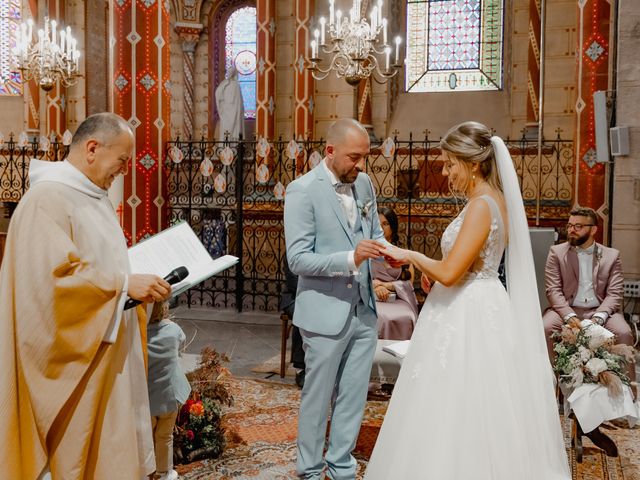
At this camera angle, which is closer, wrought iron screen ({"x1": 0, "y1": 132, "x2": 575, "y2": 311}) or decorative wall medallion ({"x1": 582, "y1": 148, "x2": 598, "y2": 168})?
decorative wall medallion ({"x1": 582, "y1": 148, "x2": 598, "y2": 168})

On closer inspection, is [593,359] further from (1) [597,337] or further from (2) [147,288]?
(2) [147,288]

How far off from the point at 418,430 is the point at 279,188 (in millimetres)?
5959

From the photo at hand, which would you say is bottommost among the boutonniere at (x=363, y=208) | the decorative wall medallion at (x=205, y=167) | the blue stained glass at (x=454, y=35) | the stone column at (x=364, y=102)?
the boutonniere at (x=363, y=208)

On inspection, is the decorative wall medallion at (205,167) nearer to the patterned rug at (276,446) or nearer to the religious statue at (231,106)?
the religious statue at (231,106)

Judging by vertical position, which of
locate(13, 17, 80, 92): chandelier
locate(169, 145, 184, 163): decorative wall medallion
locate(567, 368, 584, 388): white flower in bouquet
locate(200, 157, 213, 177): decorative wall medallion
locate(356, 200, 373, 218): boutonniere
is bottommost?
locate(567, 368, 584, 388): white flower in bouquet

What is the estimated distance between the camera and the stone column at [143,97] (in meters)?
8.42

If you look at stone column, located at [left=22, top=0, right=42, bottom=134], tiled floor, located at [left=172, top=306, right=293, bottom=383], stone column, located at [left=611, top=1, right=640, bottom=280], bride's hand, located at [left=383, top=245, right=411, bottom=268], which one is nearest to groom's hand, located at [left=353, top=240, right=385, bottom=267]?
bride's hand, located at [left=383, top=245, right=411, bottom=268]

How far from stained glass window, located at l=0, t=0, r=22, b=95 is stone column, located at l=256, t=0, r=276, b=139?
5.18 meters

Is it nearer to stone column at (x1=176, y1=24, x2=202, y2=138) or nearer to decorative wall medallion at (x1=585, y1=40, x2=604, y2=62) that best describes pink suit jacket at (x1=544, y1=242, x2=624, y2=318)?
decorative wall medallion at (x1=585, y1=40, x2=604, y2=62)

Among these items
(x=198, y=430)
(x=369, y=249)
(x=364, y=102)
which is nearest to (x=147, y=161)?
(x=364, y=102)

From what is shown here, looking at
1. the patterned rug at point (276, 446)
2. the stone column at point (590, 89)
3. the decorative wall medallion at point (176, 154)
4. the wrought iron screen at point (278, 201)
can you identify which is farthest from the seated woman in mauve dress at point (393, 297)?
the decorative wall medallion at point (176, 154)

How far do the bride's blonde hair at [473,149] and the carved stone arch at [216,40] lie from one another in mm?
11439

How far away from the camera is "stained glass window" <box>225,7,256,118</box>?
1381 centimetres

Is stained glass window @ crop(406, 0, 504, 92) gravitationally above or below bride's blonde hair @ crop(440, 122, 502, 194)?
above
